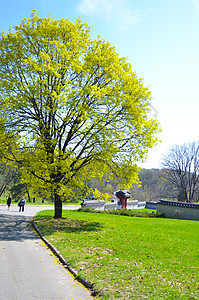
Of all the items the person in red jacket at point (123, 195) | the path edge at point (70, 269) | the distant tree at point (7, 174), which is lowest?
the path edge at point (70, 269)

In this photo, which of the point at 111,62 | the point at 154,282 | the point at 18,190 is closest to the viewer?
the point at 154,282

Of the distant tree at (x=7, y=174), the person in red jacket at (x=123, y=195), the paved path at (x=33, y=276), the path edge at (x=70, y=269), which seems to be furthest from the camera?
the distant tree at (x=7, y=174)

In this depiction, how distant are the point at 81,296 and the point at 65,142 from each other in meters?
11.2

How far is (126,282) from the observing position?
20.3 ft

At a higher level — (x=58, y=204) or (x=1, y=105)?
(x=1, y=105)

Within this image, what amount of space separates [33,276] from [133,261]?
123 inches

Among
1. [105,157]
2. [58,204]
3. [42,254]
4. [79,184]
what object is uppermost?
[105,157]

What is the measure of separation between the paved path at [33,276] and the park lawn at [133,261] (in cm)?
47

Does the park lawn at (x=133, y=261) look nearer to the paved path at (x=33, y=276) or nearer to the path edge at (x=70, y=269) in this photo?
the path edge at (x=70, y=269)

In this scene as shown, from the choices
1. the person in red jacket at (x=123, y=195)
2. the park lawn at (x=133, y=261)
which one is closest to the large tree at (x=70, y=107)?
the park lawn at (x=133, y=261)

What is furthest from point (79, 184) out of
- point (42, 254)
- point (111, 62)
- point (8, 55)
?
point (8, 55)

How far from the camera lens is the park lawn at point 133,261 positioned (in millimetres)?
5776

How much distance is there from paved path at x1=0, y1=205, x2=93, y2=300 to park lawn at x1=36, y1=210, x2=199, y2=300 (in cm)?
47

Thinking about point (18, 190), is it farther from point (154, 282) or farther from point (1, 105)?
point (154, 282)
